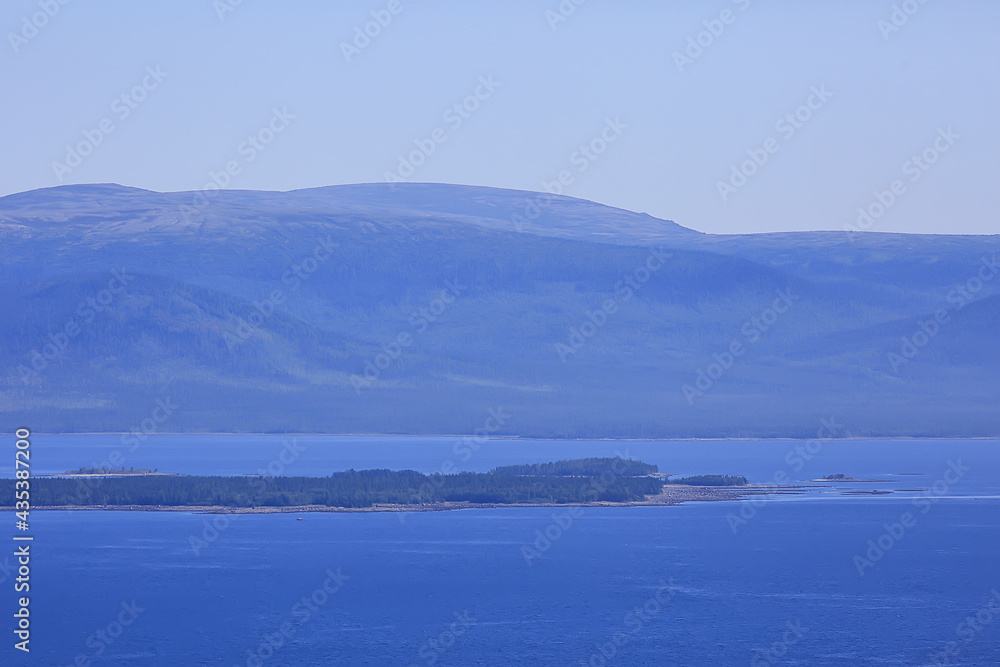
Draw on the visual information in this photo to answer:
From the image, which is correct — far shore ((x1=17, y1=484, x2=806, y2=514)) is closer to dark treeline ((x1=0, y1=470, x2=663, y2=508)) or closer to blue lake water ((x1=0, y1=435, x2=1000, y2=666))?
dark treeline ((x1=0, y1=470, x2=663, y2=508))

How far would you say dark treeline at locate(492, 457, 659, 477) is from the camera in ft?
388

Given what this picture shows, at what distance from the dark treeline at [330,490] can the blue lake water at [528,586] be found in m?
1.43

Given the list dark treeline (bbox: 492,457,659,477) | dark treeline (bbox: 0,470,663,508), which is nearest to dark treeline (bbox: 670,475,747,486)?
dark treeline (bbox: 492,457,659,477)

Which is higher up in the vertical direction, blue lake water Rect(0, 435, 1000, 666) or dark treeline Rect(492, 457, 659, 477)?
dark treeline Rect(492, 457, 659, 477)

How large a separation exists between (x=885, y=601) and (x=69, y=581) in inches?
1481

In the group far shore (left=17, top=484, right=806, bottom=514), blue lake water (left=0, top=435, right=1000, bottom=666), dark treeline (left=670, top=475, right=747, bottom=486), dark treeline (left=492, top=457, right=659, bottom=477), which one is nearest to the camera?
blue lake water (left=0, top=435, right=1000, bottom=666)

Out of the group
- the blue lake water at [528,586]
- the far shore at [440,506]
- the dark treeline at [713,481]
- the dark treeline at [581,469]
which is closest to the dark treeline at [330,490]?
the far shore at [440,506]

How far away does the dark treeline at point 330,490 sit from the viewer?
98375mm

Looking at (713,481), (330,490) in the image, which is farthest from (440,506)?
(713,481)

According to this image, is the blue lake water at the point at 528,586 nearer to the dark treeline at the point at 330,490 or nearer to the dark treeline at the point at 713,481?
the dark treeline at the point at 330,490

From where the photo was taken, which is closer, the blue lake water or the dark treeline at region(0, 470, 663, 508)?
the blue lake water

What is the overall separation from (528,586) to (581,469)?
171 feet

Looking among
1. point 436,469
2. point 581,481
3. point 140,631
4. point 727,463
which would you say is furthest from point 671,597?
point 727,463

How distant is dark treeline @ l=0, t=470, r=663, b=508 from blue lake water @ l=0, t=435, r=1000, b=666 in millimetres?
1432
